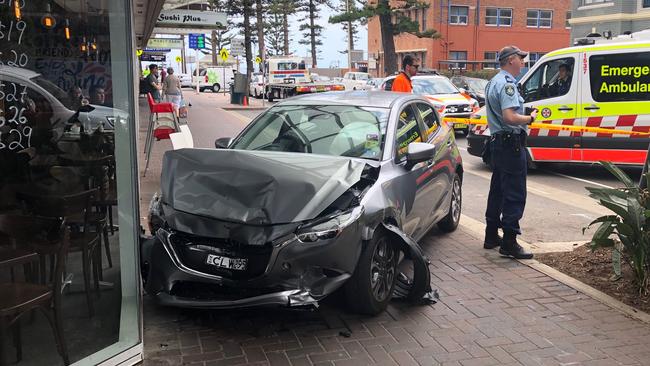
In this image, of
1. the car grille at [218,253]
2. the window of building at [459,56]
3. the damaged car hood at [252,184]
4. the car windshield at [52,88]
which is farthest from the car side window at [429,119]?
the window of building at [459,56]

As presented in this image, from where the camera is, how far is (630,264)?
4.95 meters

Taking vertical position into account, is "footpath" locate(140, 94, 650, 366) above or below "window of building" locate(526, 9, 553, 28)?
below

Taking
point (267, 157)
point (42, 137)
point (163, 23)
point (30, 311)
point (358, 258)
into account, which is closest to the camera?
point (30, 311)

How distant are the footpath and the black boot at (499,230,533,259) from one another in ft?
1.86

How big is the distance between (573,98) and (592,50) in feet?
2.73

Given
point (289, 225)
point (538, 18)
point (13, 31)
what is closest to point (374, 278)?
point (289, 225)

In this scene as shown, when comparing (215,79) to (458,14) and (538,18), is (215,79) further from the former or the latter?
(538,18)

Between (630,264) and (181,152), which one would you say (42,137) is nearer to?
(181,152)

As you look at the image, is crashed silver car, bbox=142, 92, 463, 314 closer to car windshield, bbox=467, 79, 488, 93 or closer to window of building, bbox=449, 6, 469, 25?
car windshield, bbox=467, 79, 488, 93

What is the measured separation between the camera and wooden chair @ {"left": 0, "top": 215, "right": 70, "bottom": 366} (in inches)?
125

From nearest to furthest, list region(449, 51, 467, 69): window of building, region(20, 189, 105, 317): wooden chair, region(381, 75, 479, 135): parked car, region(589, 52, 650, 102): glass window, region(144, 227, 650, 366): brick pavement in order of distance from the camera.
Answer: region(20, 189, 105, 317): wooden chair
region(144, 227, 650, 366): brick pavement
region(589, 52, 650, 102): glass window
region(381, 75, 479, 135): parked car
region(449, 51, 467, 69): window of building

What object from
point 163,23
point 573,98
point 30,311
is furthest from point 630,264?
point 163,23

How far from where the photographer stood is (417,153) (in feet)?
16.6

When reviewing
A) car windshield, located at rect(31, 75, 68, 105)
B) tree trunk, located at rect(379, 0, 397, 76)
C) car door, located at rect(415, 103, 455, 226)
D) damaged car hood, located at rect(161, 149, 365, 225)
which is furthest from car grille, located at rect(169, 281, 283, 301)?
tree trunk, located at rect(379, 0, 397, 76)
